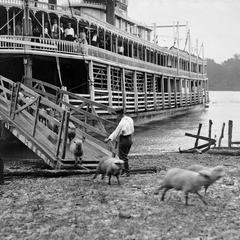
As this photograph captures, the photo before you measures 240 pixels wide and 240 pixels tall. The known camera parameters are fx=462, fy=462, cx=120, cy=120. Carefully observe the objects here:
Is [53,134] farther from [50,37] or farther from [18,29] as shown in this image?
[50,37]

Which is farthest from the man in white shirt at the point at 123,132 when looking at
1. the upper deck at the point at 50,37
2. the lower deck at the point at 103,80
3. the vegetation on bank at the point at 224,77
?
the vegetation on bank at the point at 224,77

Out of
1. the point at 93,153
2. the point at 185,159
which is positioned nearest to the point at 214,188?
the point at 93,153

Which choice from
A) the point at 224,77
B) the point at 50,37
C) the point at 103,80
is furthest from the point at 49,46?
the point at 224,77

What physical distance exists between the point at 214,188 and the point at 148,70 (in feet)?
95.3

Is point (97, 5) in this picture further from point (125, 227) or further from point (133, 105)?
point (125, 227)

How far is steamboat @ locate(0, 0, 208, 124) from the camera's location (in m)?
22.1

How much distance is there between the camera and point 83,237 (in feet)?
20.4

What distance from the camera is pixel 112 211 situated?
24.4ft

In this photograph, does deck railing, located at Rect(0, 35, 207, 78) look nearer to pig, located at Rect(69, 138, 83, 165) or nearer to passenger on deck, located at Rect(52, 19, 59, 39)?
passenger on deck, located at Rect(52, 19, 59, 39)

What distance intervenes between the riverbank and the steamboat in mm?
10319

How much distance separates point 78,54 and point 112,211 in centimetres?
1696

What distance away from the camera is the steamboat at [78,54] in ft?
72.5

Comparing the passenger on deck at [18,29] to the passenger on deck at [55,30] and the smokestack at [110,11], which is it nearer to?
the passenger on deck at [55,30]

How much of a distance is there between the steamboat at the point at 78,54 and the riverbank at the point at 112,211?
33.9ft
